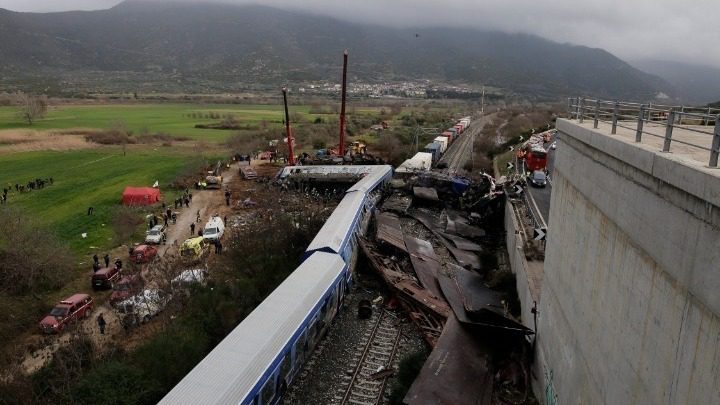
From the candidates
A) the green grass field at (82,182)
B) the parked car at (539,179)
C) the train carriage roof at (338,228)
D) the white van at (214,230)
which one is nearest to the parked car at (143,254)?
the white van at (214,230)

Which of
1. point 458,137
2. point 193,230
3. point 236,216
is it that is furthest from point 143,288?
Answer: point 458,137

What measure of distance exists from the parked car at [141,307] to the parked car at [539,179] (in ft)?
87.5

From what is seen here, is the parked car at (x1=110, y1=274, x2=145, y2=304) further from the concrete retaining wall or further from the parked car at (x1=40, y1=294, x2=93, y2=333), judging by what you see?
the concrete retaining wall

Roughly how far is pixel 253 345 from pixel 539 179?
93.8 ft

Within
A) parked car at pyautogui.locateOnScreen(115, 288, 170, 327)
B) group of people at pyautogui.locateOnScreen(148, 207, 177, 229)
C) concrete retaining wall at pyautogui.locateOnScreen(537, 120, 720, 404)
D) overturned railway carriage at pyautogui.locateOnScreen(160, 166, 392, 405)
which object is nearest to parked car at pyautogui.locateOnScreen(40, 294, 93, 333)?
parked car at pyautogui.locateOnScreen(115, 288, 170, 327)

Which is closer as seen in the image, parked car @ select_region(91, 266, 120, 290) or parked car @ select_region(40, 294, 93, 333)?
parked car @ select_region(40, 294, 93, 333)

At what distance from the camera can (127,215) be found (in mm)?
33656

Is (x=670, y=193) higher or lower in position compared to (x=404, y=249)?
higher

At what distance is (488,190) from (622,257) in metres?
26.3

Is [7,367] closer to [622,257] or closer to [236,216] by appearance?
[622,257]

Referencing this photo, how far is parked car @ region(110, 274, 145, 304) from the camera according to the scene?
66.6 feet

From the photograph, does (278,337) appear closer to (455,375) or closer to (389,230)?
(455,375)

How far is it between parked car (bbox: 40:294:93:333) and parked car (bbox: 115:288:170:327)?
200cm

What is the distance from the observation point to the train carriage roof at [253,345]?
10.9 meters
